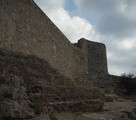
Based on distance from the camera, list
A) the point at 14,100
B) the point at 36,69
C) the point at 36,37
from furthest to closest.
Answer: the point at 36,37, the point at 36,69, the point at 14,100

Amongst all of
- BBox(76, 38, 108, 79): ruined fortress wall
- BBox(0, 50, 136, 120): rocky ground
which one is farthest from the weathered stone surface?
BBox(76, 38, 108, 79): ruined fortress wall

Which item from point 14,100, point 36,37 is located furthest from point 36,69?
point 36,37

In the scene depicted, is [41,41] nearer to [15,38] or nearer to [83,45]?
[15,38]

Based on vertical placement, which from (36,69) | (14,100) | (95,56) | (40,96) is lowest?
(14,100)

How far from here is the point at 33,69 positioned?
30.1 feet

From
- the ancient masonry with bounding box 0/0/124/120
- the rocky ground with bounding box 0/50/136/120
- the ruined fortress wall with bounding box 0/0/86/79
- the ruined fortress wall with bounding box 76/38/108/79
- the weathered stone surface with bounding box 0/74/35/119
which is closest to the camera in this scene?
the weathered stone surface with bounding box 0/74/35/119

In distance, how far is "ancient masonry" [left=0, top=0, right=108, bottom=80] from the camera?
1088 centimetres

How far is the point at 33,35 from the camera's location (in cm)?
1248

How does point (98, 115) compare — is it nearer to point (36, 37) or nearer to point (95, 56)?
point (36, 37)

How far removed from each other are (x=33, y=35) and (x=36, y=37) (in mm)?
274

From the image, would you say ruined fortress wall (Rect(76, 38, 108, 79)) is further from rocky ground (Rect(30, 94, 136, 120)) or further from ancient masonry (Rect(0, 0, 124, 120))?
rocky ground (Rect(30, 94, 136, 120))

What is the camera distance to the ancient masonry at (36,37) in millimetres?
10880

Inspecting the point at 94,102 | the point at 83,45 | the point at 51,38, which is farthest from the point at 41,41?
the point at 83,45

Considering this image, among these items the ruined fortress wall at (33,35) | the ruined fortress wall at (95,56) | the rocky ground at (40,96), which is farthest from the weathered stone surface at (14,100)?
the ruined fortress wall at (95,56)
